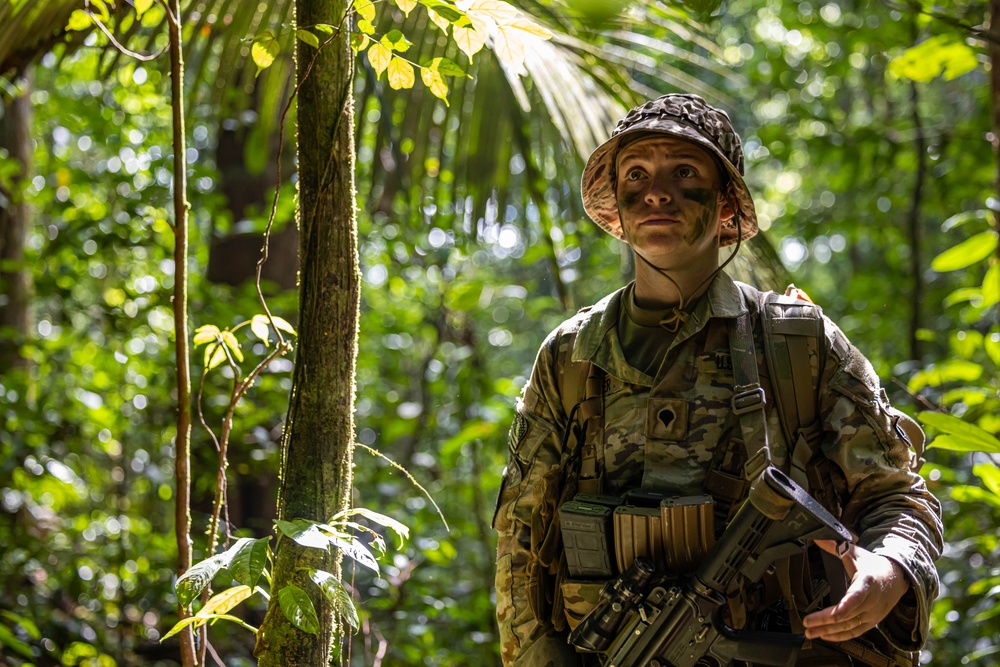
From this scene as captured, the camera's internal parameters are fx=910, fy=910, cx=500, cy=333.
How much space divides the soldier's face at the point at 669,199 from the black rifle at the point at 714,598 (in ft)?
1.84

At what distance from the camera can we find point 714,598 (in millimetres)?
1695

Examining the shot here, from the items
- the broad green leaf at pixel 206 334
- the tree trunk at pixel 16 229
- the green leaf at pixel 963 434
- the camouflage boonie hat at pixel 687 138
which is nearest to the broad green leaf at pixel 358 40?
the camouflage boonie hat at pixel 687 138

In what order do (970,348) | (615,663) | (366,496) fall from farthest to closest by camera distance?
(366,496)
(970,348)
(615,663)

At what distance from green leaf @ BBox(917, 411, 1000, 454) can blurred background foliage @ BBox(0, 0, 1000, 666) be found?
13.2 inches

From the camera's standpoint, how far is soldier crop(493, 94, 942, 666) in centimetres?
179

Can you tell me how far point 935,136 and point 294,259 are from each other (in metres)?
4.36

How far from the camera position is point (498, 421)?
4.39 meters

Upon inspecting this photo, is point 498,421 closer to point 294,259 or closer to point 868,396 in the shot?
point 294,259

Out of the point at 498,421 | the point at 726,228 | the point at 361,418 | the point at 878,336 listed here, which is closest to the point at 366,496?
the point at 361,418

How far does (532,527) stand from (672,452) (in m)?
0.36

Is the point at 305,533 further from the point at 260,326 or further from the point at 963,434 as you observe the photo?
the point at 963,434

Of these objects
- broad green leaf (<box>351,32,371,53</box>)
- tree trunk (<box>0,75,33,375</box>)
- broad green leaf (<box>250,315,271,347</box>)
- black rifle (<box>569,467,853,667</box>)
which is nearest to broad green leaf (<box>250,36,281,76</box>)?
broad green leaf (<box>351,32,371,53</box>)

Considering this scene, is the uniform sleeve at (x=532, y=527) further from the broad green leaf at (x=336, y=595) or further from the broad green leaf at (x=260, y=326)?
the broad green leaf at (x=260, y=326)

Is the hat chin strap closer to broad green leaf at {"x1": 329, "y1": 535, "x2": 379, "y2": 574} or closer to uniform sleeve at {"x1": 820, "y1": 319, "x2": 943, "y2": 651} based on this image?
uniform sleeve at {"x1": 820, "y1": 319, "x2": 943, "y2": 651}
